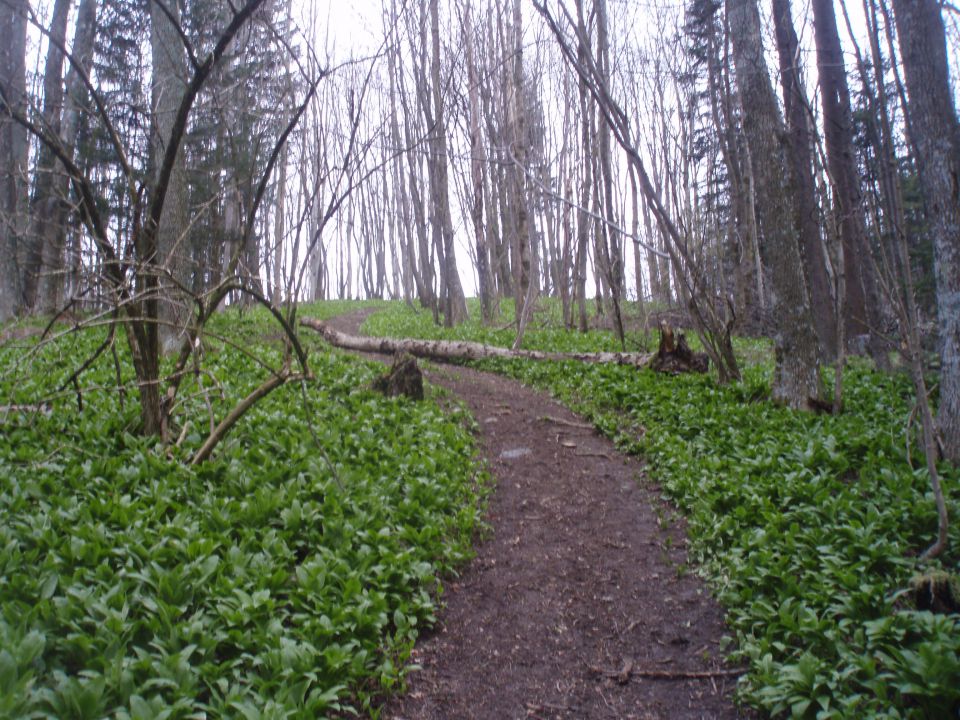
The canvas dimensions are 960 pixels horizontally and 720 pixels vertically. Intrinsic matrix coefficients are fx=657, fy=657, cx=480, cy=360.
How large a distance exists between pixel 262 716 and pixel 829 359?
1013cm

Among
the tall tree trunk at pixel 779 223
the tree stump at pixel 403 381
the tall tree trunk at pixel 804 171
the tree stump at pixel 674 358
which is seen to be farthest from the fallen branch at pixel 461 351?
the tall tree trunk at pixel 804 171

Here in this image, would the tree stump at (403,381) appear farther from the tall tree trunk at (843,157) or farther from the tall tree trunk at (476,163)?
the tall tree trunk at (476,163)

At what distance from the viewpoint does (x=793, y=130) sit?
295 inches

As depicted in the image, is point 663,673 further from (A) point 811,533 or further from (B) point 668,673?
(A) point 811,533

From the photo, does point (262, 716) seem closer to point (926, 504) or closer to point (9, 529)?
point (9, 529)

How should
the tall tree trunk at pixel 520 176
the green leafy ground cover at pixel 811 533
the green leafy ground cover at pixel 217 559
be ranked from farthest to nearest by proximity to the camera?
the tall tree trunk at pixel 520 176 → the green leafy ground cover at pixel 811 533 → the green leafy ground cover at pixel 217 559

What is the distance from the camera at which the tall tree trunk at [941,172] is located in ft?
16.0

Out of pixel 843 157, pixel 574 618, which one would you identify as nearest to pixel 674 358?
pixel 843 157

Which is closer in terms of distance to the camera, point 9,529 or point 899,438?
point 9,529

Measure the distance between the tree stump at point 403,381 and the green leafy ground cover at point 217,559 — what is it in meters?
1.45

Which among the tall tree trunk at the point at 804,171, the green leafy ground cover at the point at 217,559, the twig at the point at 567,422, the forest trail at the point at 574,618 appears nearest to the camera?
the green leafy ground cover at the point at 217,559

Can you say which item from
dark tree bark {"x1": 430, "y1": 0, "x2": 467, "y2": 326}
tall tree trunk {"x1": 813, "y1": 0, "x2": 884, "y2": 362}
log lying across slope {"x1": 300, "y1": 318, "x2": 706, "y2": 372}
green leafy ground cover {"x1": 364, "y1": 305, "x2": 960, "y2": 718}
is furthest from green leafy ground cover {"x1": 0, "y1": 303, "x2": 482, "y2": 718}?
dark tree bark {"x1": 430, "y1": 0, "x2": 467, "y2": 326}

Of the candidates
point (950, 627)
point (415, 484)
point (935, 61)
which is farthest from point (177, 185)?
point (950, 627)

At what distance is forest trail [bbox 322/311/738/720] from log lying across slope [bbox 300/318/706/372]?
363cm
